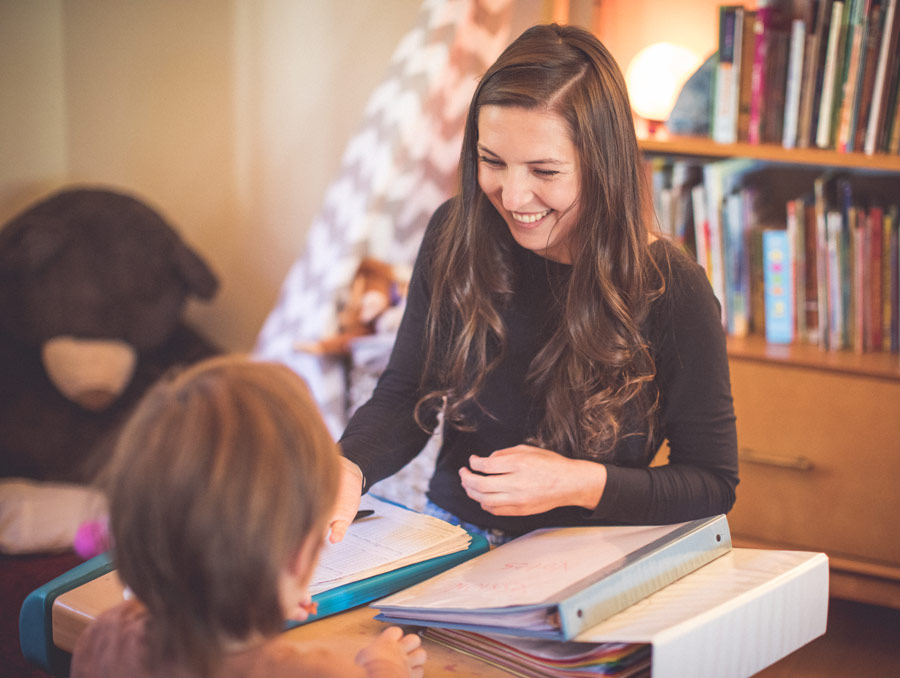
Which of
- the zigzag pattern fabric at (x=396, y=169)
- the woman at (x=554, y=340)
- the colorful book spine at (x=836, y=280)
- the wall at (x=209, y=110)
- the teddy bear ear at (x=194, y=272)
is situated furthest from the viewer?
the wall at (x=209, y=110)

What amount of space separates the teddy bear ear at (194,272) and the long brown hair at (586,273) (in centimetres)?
137

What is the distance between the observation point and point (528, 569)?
0.81 m

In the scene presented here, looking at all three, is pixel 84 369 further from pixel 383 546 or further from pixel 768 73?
pixel 768 73

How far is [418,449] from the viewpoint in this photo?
1.19 m

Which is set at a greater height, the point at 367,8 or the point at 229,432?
the point at 367,8

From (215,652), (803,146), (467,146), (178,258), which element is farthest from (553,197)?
(178,258)

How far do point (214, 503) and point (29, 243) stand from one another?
6.10ft

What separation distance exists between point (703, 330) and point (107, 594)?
2.28ft

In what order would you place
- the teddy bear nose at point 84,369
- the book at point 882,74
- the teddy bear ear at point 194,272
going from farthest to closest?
the teddy bear ear at point 194,272
the teddy bear nose at point 84,369
the book at point 882,74

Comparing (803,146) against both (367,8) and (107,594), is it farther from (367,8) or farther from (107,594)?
(107,594)

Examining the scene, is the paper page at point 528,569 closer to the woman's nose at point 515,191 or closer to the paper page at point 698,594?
the paper page at point 698,594

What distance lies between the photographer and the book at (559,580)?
2.37 feet

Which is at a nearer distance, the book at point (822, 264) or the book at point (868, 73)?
the book at point (868, 73)

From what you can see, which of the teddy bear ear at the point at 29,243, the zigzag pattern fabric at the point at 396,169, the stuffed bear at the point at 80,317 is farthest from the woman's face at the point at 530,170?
the teddy bear ear at the point at 29,243
